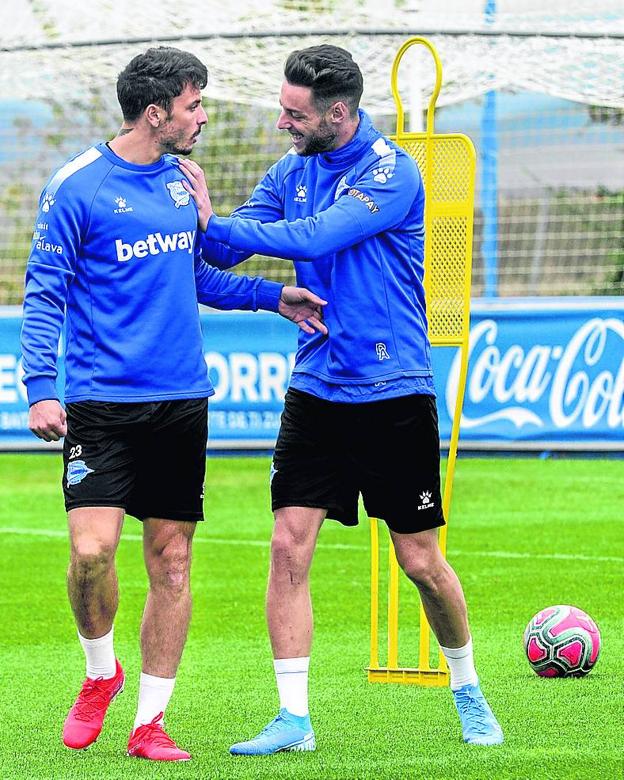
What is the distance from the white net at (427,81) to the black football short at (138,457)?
8167mm

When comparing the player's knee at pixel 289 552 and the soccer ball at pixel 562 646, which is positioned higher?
the player's knee at pixel 289 552

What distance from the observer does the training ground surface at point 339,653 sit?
4.72 meters

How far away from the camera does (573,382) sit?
42.4ft

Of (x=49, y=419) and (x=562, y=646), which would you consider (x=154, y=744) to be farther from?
(x=562, y=646)

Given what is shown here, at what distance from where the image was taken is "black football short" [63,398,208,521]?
478 cm

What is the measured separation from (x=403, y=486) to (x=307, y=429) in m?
0.37

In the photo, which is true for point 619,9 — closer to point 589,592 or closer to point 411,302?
point 589,592

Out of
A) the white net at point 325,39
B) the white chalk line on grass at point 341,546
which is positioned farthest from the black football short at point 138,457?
the white net at point 325,39

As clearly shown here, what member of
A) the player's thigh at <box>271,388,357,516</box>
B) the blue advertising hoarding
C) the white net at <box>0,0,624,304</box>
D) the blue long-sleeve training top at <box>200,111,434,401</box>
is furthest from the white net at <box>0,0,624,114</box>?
the player's thigh at <box>271,388,357,516</box>

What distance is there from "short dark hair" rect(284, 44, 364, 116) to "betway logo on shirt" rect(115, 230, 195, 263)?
61cm

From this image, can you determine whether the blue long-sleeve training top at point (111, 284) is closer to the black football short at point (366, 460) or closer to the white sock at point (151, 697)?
the black football short at point (366, 460)

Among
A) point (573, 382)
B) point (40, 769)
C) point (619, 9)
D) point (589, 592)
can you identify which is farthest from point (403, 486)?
point (619, 9)

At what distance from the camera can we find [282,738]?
4.82m

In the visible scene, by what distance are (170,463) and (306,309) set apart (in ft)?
2.20
